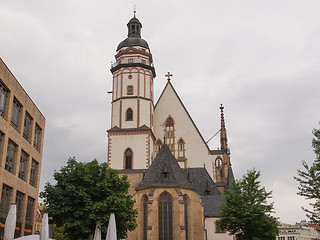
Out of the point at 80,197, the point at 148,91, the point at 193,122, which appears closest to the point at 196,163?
the point at 193,122

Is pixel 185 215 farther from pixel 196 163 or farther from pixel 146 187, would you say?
pixel 196 163

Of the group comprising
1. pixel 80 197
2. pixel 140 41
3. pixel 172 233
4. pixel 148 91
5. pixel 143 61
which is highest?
pixel 140 41

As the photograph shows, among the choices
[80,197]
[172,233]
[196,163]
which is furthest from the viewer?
[196,163]

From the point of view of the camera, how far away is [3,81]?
23.0 m

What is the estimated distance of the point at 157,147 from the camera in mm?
49938

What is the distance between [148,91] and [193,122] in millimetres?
7437

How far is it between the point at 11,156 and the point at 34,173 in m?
6.83

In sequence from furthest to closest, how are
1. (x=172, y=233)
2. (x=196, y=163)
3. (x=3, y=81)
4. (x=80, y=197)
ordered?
(x=196, y=163) → (x=172, y=233) → (x=80, y=197) → (x=3, y=81)

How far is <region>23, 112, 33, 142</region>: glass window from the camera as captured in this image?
94.5 feet

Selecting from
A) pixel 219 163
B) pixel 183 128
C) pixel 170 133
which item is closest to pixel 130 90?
pixel 170 133

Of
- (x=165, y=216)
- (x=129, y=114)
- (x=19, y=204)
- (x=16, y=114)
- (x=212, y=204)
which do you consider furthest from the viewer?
(x=129, y=114)

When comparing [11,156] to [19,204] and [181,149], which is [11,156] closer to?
[19,204]

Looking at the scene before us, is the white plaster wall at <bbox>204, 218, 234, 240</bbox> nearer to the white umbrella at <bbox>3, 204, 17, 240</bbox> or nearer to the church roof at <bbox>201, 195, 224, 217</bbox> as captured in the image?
the church roof at <bbox>201, 195, 224, 217</bbox>

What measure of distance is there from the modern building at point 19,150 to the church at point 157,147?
1104cm
